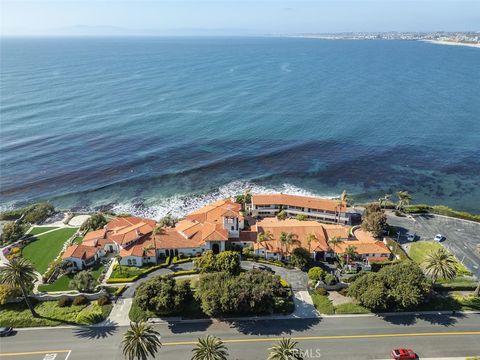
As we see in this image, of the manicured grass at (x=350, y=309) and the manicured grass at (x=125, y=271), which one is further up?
the manicured grass at (x=350, y=309)

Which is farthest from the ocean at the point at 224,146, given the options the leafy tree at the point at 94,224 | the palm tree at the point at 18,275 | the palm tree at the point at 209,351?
the palm tree at the point at 209,351

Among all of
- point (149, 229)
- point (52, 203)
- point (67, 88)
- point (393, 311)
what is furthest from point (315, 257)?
point (67, 88)

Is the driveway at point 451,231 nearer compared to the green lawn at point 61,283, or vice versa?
the green lawn at point 61,283

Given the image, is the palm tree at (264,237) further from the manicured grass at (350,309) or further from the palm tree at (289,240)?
the manicured grass at (350,309)

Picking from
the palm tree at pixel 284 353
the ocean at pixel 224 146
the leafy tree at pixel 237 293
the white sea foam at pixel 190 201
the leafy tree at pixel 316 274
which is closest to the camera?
the palm tree at pixel 284 353

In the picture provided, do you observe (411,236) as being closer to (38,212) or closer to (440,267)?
(440,267)

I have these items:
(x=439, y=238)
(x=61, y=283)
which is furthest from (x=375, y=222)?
(x=61, y=283)
